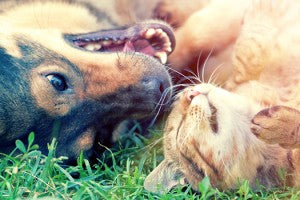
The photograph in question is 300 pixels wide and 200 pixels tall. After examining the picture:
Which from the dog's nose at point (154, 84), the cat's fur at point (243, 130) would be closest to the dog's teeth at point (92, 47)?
the dog's nose at point (154, 84)

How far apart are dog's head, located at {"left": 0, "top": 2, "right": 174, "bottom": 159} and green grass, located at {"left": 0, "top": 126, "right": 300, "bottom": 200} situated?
9 centimetres

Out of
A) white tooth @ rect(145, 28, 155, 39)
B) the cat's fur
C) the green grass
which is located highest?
white tooth @ rect(145, 28, 155, 39)

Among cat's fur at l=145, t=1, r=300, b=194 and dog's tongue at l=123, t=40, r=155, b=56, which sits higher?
dog's tongue at l=123, t=40, r=155, b=56

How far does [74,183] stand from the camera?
333 centimetres

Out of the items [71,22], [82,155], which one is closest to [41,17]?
[71,22]

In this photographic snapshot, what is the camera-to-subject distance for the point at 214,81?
13.9ft

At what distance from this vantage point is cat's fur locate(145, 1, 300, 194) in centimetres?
320

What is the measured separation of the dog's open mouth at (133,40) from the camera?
3.77 meters

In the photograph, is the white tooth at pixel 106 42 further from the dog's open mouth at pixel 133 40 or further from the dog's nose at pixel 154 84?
the dog's nose at pixel 154 84

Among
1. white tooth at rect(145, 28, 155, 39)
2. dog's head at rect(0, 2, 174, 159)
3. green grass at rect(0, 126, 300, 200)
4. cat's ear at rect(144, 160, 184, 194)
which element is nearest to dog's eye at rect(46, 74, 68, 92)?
dog's head at rect(0, 2, 174, 159)

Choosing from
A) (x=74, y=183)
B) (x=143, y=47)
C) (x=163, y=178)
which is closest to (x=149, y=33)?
(x=143, y=47)

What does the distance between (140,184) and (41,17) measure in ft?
4.03

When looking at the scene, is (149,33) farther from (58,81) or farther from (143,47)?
(58,81)

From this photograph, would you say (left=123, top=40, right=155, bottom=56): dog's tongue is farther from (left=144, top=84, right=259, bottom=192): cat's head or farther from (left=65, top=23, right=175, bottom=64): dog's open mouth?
(left=144, top=84, right=259, bottom=192): cat's head
